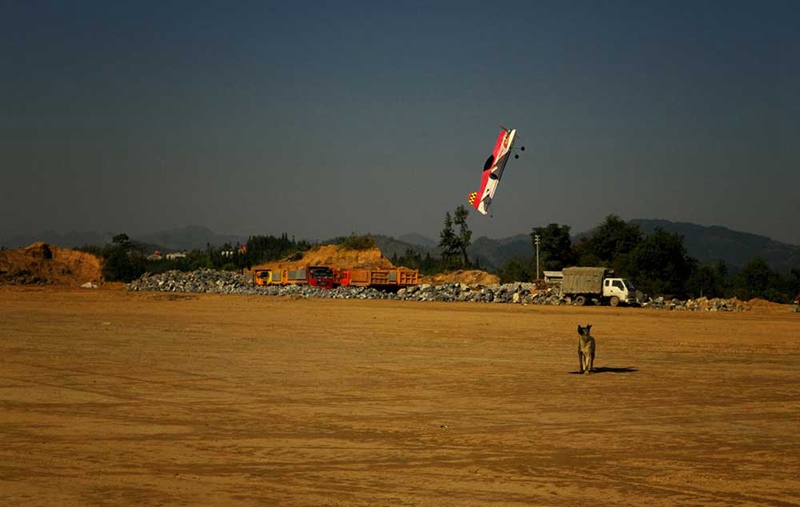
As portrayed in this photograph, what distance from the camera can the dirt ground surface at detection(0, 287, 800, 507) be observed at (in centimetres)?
692

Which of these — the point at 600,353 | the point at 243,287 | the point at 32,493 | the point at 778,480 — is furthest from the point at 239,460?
the point at 243,287

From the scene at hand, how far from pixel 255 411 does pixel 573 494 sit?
5.46 meters

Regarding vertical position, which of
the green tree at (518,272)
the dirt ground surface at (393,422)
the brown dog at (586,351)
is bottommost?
the dirt ground surface at (393,422)

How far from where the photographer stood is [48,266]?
229ft

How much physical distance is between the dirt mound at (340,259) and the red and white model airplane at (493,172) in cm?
2246

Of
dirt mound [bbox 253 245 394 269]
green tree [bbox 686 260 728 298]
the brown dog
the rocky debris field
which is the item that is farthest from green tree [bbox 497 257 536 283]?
the brown dog

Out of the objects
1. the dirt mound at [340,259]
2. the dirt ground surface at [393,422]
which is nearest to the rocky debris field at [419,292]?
the dirt mound at [340,259]

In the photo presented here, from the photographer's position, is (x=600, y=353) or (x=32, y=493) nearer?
(x=32, y=493)

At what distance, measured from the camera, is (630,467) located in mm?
7809

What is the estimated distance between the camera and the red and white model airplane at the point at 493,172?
49906mm

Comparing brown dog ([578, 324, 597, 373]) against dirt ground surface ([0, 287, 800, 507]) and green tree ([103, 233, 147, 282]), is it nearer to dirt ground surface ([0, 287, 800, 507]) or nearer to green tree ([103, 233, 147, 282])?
dirt ground surface ([0, 287, 800, 507])

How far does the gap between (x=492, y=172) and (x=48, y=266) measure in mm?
44548

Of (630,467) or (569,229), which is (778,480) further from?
(569,229)

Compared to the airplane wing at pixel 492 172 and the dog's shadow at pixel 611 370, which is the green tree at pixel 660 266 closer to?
the airplane wing at pixel 492 172
